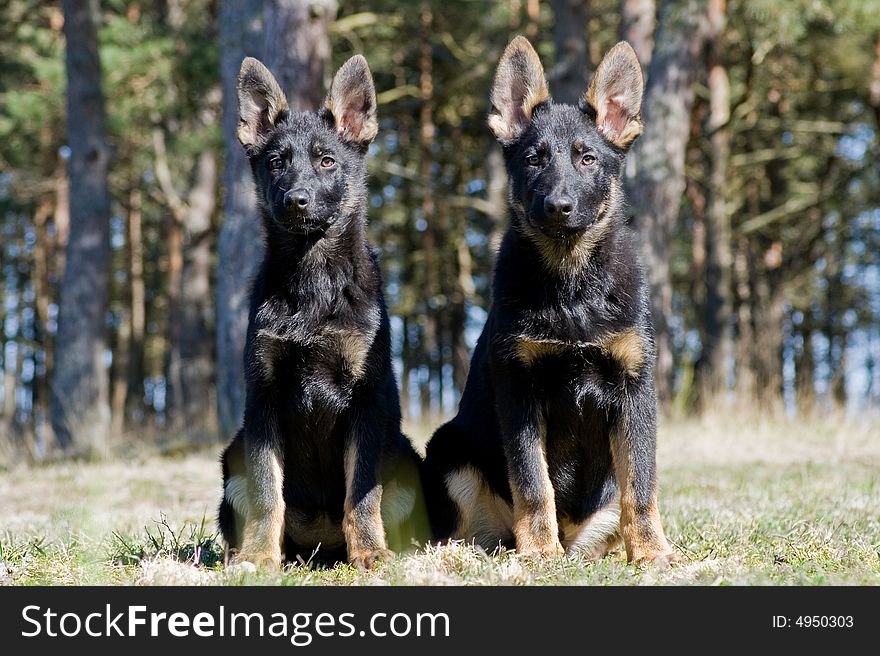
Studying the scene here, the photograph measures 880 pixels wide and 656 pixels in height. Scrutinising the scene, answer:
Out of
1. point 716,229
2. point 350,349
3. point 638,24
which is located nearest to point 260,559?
point 350,349

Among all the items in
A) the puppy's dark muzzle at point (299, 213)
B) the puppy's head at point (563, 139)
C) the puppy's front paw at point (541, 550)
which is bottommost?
the puppy's front paw at point (541, 550)

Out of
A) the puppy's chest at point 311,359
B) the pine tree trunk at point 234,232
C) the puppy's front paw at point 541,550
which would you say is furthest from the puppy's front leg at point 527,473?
the pine tree trunk at point 234,232

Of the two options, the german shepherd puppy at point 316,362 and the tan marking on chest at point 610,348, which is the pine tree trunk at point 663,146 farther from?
the tan marking on chest at point 610,348

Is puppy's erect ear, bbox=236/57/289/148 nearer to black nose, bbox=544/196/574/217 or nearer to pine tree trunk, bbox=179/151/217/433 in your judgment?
black nose, bbox=544/196/574/217

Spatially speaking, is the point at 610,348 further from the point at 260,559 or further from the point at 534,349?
the point at 260,559

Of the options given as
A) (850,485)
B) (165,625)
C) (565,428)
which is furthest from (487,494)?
(850,485)

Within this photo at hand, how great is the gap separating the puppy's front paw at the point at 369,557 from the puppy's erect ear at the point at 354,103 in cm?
236

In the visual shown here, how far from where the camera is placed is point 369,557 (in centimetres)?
440

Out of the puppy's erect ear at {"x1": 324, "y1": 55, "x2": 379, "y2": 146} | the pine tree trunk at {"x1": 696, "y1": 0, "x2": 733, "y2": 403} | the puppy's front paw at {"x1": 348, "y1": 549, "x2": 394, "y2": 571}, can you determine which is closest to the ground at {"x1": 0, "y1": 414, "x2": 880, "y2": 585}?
the puppy's front paw at {"x1": 348, "y1": 549, "x2": 394, "y2": 571}

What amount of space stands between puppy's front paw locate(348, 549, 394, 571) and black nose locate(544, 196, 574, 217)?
6.10ft

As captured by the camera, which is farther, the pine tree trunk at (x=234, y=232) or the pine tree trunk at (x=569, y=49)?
the pine tree trunk at (x=569, y=49)

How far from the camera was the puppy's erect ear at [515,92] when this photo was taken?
16.6 ft

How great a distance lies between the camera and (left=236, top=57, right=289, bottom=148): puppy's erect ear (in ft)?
17.1

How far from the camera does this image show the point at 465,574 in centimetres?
398
